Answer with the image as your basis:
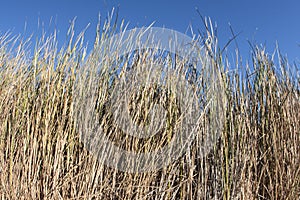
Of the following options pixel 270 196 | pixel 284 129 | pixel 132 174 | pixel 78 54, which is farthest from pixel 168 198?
pixel 78 54

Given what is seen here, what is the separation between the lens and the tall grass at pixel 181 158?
1.46 m

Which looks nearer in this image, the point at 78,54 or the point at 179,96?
the point at 179,96

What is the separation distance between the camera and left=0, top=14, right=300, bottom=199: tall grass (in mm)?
1465

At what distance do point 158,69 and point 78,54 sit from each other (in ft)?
1.60

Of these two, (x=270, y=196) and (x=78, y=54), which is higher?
(x=78, y=54)

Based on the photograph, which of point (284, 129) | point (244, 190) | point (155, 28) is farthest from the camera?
point (155, 28)

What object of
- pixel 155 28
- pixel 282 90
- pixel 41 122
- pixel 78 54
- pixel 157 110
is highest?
pixel 155 28

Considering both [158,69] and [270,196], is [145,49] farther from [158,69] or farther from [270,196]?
[270,196]

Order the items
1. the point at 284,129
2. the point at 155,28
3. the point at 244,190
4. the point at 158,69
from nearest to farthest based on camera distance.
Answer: the point at 244,190
the point at 284,129
the point at 158,69
the point at 155,28

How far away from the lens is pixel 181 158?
5.09ft

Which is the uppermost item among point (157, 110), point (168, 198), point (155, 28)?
point (155, 28)

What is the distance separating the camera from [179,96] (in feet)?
5.45

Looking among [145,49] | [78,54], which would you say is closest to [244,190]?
[145,49]

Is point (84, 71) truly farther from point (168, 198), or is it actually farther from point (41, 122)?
point (168, 198)
